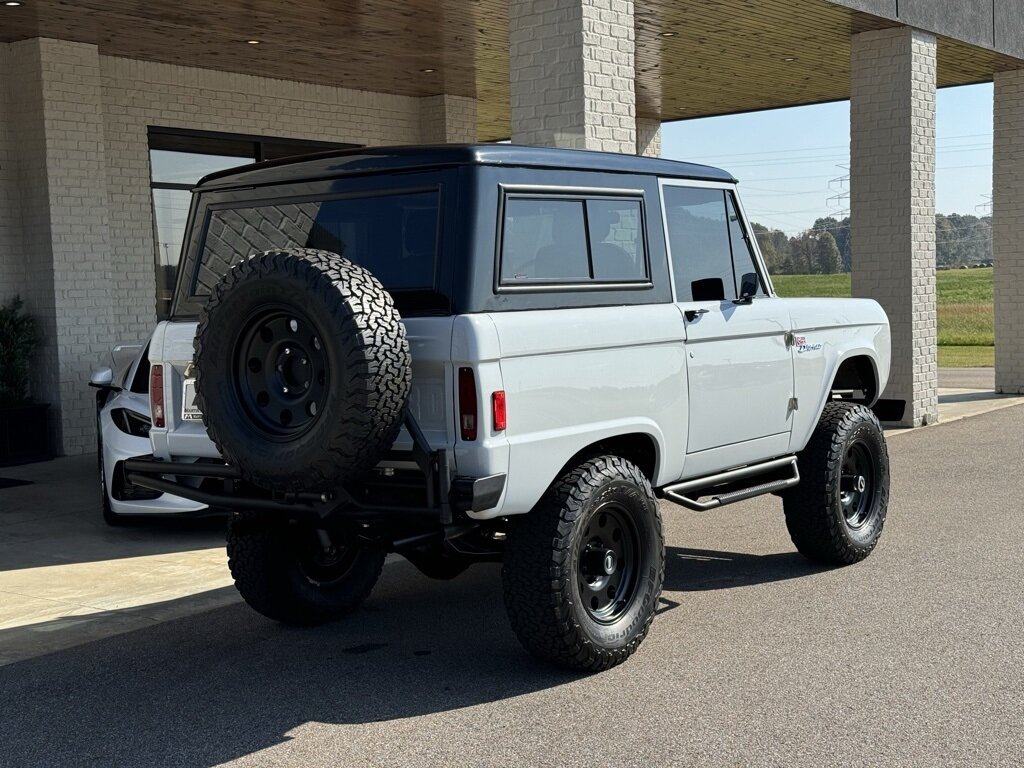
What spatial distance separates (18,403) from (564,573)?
30.8 ft

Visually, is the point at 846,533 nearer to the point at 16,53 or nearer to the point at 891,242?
the point at 891,242

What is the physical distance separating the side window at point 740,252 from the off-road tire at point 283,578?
2.37m

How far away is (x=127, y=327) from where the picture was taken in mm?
14219

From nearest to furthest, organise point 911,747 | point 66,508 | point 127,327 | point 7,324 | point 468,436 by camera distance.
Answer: point 911,747 → point 468,436 → point 66,508 → point 7,324 → point 127,327

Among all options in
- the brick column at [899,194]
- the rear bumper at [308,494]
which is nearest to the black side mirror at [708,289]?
the rear bumper at [308,494]

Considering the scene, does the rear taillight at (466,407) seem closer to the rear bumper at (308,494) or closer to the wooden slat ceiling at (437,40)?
the rear bumper at (308,494)

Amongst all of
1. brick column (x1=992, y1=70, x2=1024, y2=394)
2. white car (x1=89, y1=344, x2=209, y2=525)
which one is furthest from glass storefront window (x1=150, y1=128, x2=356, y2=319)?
brick column (x1=992, y1=70, x2=1024, y2=394)

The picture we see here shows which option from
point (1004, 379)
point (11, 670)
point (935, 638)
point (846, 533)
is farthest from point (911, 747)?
point (1004, 379)

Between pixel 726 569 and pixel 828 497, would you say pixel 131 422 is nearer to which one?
pixel 726 569

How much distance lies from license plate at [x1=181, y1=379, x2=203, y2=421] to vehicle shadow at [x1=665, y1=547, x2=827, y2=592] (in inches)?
108

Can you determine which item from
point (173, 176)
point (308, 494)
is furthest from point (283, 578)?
point (173, 176)

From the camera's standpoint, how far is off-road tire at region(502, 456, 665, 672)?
5.13 metres

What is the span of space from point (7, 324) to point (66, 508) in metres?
3.55

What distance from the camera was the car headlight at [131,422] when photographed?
8.71m
